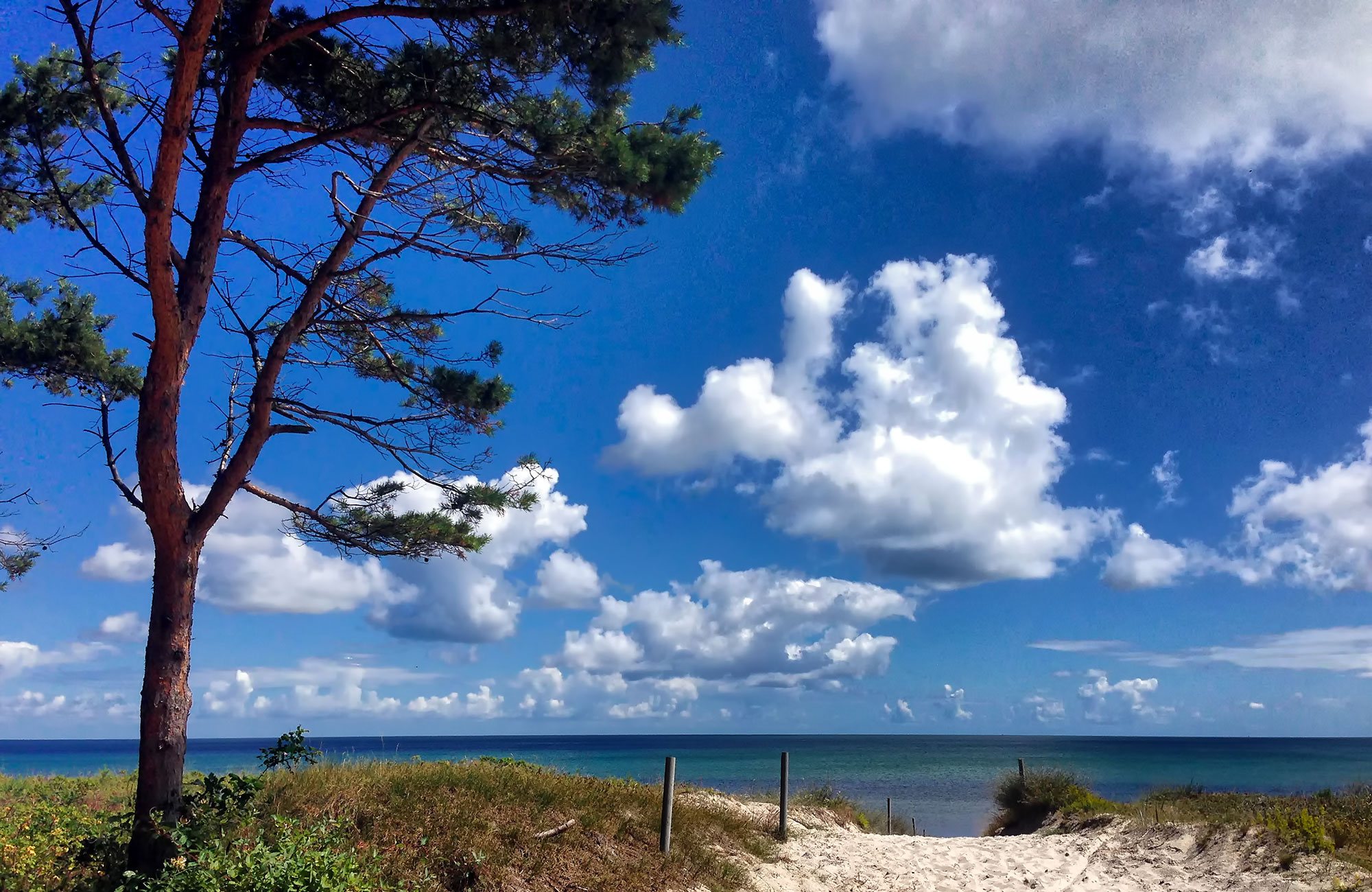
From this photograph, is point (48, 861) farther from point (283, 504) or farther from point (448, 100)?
point (448, 100)

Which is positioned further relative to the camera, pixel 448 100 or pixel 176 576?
pixel 448 100

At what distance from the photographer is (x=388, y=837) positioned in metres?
7.73

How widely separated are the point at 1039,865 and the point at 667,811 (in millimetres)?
7688

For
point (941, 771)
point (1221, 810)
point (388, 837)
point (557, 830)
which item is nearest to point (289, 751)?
point (388, 837)

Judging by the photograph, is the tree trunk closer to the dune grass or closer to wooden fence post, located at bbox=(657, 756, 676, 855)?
the dune grass

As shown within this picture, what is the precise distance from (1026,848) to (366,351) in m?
14.3

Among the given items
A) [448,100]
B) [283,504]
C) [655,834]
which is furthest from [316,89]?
[655,834]

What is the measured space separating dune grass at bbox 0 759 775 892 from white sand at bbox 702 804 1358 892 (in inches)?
51.9

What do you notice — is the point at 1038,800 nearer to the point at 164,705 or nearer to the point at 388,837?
the point at 388,837

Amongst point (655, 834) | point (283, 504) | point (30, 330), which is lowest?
point (655, 834)

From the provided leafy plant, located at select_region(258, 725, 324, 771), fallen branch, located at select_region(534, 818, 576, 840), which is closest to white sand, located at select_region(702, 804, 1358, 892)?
fallen branch, located at select_region(534, 818, 576, 840)

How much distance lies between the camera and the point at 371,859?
23.2ft

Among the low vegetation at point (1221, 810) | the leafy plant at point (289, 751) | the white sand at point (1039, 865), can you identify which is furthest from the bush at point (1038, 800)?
the leafy plant at point (289, 751)

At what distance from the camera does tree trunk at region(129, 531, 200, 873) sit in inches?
263
